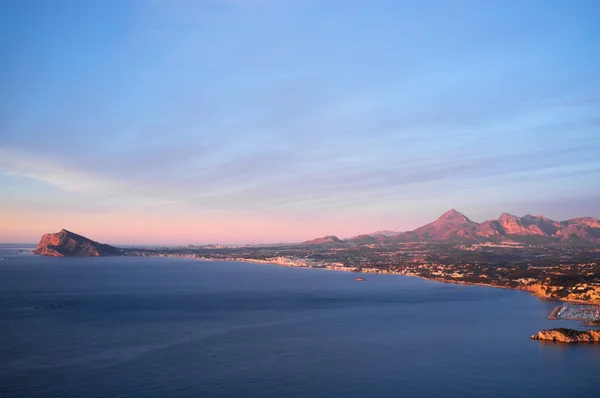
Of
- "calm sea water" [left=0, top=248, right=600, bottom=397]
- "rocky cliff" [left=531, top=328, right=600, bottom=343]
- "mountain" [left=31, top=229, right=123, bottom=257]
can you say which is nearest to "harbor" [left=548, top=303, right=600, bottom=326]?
"calm sea water" [left=0, top=248, right=600, bottom=397]

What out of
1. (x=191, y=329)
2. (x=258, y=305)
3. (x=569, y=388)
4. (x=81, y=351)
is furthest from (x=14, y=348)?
(x=569, y=388)

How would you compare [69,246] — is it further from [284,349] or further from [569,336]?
[569,336]

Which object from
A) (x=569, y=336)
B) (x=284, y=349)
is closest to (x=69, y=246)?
(x=284, y=349)

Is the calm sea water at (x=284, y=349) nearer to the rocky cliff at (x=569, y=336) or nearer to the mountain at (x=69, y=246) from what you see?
the rocky cliff at (x=569, y=336)

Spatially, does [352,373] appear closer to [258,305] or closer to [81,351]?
[81,351]

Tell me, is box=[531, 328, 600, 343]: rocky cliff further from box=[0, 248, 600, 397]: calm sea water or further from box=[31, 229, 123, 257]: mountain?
box=[31, 229, 123, 257]: mountain

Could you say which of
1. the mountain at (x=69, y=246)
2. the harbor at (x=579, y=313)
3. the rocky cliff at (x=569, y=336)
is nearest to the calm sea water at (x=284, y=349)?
the rocky cliff at (x=569, y=336)
